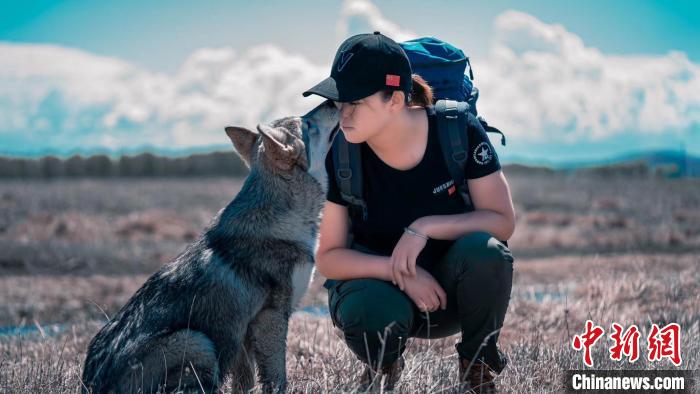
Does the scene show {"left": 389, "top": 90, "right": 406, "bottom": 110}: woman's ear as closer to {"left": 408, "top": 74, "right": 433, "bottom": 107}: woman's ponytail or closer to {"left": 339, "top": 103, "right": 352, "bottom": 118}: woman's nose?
{"left": 408, "top": 74, "right": 433, "bottom": 107}: woman's ponytail

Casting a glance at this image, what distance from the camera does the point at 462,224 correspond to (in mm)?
4656

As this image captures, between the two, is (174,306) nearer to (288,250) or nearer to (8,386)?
(288,250)

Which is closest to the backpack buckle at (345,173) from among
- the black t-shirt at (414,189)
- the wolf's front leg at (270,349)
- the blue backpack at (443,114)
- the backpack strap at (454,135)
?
the blue backpack at (443,114)

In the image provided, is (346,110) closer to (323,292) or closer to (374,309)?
(374,309)

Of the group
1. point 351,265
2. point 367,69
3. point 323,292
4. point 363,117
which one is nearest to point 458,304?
point 351,265

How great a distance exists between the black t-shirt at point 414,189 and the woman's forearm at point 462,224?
0.64ft

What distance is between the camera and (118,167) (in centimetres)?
4256

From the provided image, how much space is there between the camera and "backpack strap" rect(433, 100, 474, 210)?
4621 millimetres

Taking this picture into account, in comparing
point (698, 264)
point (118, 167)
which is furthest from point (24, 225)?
point (118, 167)

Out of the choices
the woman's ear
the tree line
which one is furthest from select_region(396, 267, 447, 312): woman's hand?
the tree line

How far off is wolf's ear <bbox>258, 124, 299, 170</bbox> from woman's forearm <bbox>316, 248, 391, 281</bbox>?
63 centimetres

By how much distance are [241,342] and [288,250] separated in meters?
0.62

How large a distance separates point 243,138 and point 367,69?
111 centimetres

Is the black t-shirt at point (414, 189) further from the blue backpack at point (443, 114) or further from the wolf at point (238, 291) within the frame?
the wolf at point (238, 291)
